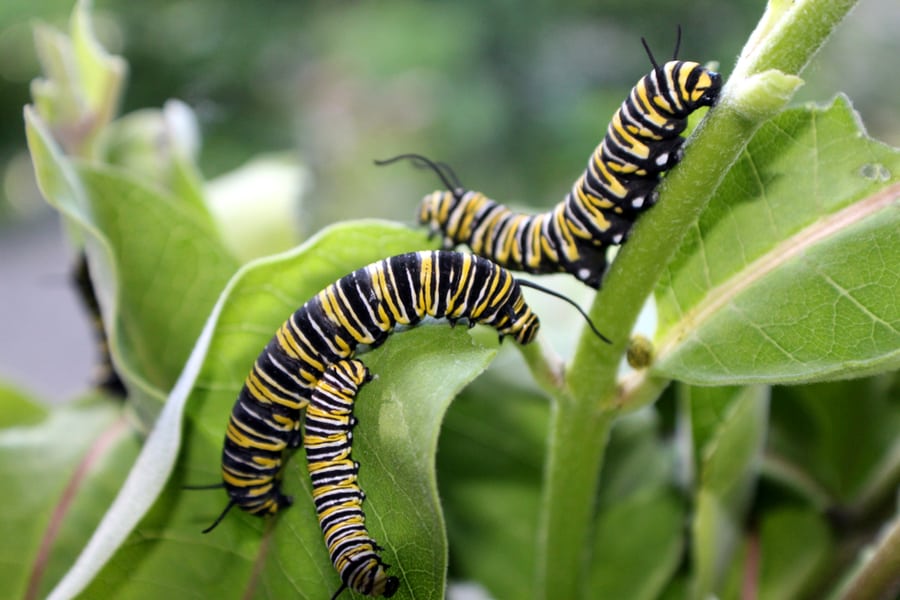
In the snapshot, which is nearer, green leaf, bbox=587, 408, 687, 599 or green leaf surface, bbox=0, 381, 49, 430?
A: green leaf, bbox=587, 408, 687, 599

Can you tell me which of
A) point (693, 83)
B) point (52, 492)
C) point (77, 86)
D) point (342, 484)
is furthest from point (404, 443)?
point (77, 86)

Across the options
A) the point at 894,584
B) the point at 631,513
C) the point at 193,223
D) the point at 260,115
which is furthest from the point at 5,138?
the point at 894,584

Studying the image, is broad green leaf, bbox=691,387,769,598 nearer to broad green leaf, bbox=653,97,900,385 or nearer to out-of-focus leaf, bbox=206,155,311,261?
broad green leaf, bbox=653,97,900,385

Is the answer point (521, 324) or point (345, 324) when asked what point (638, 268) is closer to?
point (521, 324)

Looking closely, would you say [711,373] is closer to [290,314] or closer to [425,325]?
[425,325]

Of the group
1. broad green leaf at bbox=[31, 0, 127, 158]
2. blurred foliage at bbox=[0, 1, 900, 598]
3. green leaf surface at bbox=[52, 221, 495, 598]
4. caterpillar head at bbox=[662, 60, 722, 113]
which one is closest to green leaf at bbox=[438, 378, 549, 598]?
blurred foliage at bbox=[0, 1, 900, 598]

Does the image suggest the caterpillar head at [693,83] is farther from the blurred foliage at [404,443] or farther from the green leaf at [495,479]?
the green leaf at [495,479]

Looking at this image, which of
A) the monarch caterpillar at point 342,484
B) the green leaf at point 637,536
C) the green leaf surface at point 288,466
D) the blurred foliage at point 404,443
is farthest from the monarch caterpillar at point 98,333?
the green leaf at point 637,536
